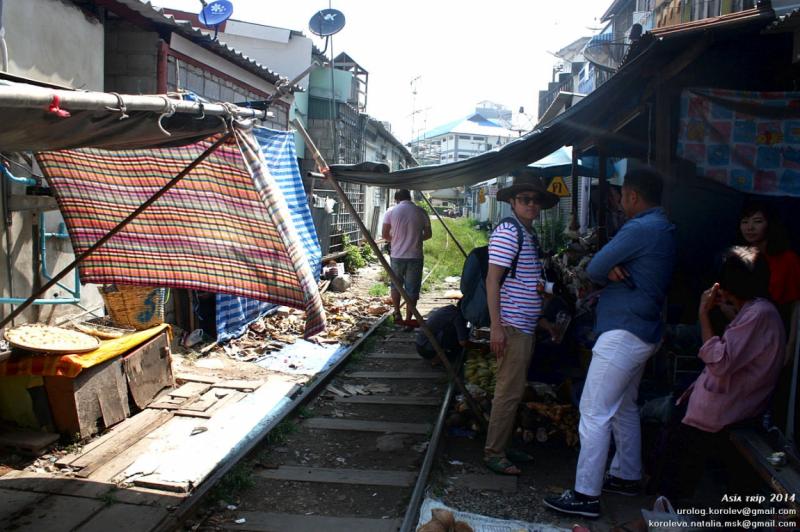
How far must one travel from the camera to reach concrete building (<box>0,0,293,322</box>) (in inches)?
250

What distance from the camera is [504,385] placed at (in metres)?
4.72

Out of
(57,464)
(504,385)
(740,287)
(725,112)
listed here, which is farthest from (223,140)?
(725,112)

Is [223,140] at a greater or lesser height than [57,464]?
greater

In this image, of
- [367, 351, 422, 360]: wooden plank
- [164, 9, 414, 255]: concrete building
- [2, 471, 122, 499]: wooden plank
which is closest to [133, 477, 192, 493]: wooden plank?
[2, 471, 122, 499]: wooden plank

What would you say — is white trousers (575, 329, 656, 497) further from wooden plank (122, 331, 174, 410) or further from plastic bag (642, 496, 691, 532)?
wooden plank (122, 331, 174, 410)

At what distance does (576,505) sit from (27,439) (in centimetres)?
455

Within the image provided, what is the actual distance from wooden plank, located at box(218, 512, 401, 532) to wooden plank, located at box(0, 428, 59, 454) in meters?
2.10

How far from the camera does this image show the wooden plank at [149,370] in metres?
6.26

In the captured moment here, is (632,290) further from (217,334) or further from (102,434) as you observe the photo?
(217,334)

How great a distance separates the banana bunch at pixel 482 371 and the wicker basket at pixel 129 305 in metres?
3.87

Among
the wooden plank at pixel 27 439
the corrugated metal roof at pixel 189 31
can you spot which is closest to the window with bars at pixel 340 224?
the corrugated metal roof at pixel 189 31

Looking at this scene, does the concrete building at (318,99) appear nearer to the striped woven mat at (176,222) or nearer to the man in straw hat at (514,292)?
the striped woven mat at (176,222)

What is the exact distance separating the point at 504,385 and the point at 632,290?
1.25m

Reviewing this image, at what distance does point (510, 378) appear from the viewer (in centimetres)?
470
